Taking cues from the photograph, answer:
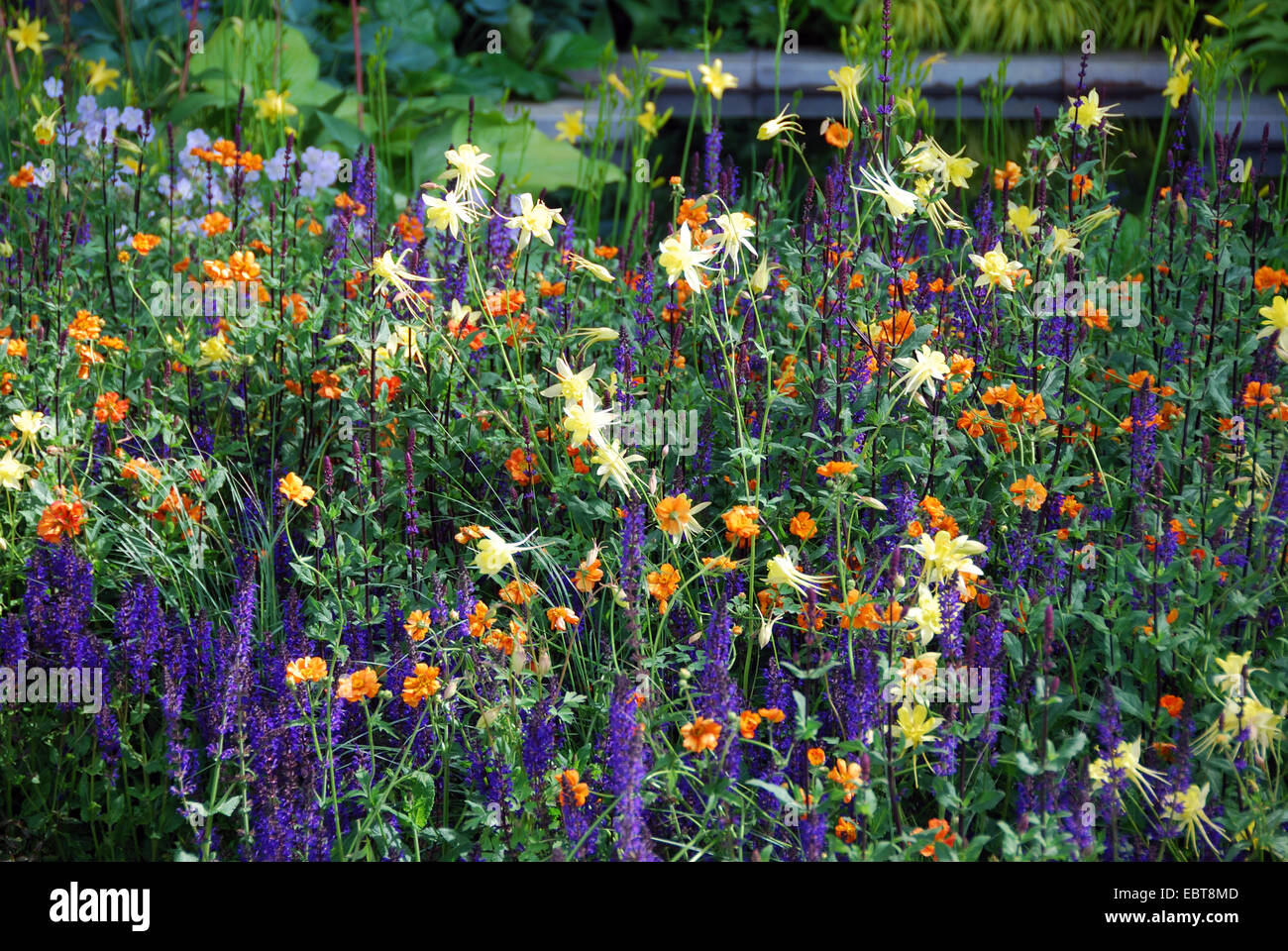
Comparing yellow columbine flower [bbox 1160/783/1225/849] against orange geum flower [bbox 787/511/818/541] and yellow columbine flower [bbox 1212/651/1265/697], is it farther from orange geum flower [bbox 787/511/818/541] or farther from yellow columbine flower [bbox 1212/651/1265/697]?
orange geum flower [bbox 787/511/818/541]

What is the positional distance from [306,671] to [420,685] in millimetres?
146

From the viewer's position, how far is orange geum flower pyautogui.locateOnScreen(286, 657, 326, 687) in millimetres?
1557

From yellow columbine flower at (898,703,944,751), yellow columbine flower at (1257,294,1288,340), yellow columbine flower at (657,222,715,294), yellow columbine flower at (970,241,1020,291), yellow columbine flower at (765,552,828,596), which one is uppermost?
yellow columbine flower at (970,241,1020,291)

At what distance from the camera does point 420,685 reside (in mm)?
1619

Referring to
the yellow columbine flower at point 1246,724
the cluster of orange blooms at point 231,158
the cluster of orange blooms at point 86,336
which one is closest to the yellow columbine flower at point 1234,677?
the yellow columbine flower at point 1246,724

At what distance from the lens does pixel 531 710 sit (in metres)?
1.69

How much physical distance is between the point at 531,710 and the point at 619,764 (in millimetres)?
279

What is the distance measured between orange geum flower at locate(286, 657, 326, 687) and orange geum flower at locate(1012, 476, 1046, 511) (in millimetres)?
1040

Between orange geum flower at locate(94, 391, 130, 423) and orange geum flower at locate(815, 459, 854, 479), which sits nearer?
orange geum flower at locate(815, 459, 854, 479)

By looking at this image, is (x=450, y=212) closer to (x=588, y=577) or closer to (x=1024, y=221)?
(x=588, y=577)

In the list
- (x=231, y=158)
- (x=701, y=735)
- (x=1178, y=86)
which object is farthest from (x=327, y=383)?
(x=1178, y=86)

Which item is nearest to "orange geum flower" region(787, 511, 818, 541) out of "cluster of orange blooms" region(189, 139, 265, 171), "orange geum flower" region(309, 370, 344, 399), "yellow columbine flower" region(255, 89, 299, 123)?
"orange geum flower" region(309, 370, 344, 399)

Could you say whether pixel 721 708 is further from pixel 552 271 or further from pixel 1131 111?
pixel 1131 111

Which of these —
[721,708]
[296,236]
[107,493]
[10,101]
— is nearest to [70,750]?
[107,493]
